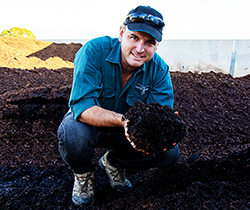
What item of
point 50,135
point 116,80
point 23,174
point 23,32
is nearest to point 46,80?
point 50,135

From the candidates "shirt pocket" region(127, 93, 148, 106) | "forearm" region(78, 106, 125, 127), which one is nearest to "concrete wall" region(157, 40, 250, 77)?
"shirt pocket" region(127, 93, 148, 106)

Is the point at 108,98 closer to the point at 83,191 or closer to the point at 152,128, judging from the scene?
the point at 152,128

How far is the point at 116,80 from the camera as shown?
190cm

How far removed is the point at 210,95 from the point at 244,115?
0.78 metres

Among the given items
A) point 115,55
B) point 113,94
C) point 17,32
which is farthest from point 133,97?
point 17,32

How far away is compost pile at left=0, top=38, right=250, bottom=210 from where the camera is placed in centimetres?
181

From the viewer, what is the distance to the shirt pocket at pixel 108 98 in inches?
74.7

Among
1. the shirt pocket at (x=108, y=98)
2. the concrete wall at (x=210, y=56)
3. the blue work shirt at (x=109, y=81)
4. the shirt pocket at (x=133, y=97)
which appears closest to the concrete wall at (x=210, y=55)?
the concrete wall at (x=210, y=56)

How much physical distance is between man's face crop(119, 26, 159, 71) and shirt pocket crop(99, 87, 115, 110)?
301 mm

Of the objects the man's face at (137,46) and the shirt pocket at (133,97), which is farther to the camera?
the shirt pocket at (133,97)

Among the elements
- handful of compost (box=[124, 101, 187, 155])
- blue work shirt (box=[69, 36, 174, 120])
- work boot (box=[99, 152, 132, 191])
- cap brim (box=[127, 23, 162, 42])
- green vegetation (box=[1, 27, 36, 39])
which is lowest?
work boot (box=[99, 152, 132, 191])

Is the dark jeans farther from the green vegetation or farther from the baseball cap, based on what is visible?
the green vegetation

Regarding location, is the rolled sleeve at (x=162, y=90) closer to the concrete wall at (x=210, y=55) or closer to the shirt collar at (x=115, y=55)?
the shirt collar at (x=115, y=55)

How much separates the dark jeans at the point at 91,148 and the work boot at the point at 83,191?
64 mm
